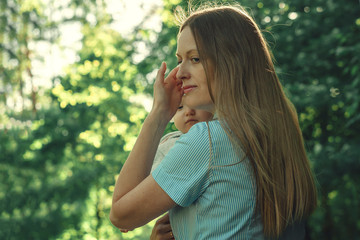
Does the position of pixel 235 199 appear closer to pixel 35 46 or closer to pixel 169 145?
pixel 169 145

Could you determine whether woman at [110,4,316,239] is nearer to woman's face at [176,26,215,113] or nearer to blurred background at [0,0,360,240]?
woman's face at [176,26,215,113]

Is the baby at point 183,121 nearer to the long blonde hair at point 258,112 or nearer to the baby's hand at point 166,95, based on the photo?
the baby's hand at point 166,95

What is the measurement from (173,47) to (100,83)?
397cm

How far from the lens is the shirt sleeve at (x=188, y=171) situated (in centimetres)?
152

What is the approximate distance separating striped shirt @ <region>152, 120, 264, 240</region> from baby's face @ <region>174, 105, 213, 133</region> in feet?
3.45

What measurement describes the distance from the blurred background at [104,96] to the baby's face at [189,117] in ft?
2.67

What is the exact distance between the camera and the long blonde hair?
62.2 inches

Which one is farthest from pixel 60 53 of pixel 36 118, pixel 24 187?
pixel 24 187

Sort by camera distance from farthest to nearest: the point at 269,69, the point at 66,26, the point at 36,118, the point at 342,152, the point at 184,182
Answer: the point at 36,118
the point at 66,26
the point at 342,152
the point at 269,69
the point at 184,182

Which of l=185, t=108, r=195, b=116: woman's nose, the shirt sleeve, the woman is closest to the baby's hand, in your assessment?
the woman

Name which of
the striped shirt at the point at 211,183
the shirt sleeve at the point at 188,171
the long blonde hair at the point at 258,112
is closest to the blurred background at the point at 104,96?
the long blonde hair at the point at 258,112

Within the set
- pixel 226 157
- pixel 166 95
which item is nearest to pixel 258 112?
pixel 226 157

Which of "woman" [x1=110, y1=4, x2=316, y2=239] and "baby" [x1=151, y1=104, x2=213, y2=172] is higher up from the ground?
"woman" [x1=110, y1=4, x2=316, y2=239]

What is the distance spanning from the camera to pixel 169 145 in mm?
2490
